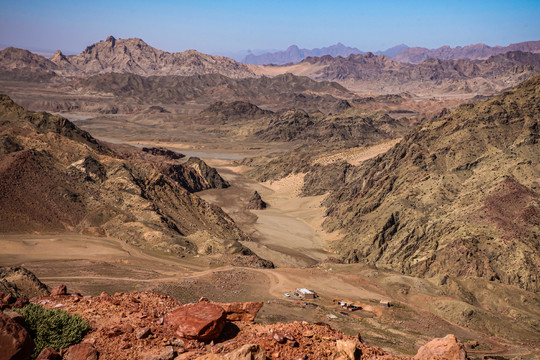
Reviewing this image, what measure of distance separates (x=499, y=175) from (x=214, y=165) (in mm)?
77685

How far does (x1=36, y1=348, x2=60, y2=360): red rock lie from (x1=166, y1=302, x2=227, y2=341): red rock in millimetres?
3385

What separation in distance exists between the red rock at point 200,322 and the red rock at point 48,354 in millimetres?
3385

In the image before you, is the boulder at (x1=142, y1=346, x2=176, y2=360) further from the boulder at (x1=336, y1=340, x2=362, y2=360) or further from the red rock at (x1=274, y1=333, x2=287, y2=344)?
the boulder at (x1=336, y1=340, x2=362, y2=360)

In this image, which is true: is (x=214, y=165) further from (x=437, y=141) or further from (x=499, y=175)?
(x=499, y=175)

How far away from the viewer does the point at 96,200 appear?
45.4 m

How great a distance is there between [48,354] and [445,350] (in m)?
12.6

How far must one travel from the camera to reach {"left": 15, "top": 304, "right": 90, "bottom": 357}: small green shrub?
13395 mm

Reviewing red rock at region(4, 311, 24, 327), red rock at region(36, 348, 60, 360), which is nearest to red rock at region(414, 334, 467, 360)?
red rock at region(36, 348, 60, 360)

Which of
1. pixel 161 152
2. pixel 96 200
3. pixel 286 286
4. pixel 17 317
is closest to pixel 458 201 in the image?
pixel 286 286

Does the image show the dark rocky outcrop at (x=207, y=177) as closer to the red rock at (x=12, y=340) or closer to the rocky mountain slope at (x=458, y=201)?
the rocky mountain slope at (x=458, y=201)

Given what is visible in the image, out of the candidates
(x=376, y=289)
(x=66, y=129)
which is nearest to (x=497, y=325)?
(x=376, y=289)

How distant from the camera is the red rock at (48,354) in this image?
41.2ft

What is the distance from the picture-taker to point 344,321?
27641mm

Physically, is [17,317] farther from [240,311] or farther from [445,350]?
[445,350]
